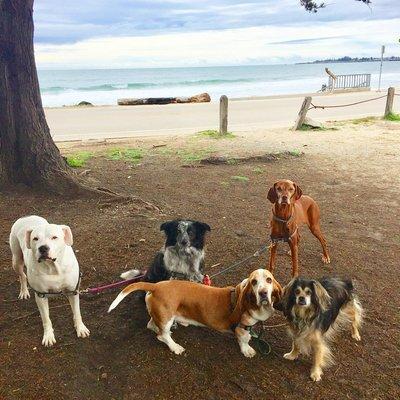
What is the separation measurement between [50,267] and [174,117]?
19.3 metres

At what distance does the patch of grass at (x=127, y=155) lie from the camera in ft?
39.1

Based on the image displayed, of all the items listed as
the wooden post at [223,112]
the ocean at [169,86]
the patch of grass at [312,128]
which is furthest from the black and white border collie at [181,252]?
the ocean at [169,86]

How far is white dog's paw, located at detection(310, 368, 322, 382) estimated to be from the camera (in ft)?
12.3

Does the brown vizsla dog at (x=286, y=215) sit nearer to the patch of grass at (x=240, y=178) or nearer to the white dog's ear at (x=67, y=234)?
the white dog's ear at (x=67, y=234)

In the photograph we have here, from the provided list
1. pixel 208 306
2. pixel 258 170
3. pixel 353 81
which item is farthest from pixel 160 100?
pixel 208 306

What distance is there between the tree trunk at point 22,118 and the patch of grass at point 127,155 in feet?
12.0

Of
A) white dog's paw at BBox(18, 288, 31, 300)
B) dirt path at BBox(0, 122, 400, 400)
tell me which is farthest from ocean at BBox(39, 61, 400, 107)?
white dog's paw at BBox(18, 288, 31, 300)

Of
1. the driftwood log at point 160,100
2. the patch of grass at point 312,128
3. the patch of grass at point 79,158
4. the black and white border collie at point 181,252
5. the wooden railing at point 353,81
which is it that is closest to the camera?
the black and white border collie at point 181,252

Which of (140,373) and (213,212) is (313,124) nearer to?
(213,212)

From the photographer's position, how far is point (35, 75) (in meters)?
7.85

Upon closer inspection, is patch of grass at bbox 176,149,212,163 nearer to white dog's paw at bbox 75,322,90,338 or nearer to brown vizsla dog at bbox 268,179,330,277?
brown vizsla dog at bbox 268,179,330,277

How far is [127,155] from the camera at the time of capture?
40.5 ft

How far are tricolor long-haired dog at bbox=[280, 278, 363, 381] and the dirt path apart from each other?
0.15 m

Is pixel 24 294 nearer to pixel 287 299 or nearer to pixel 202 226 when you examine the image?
pixel 202 226
